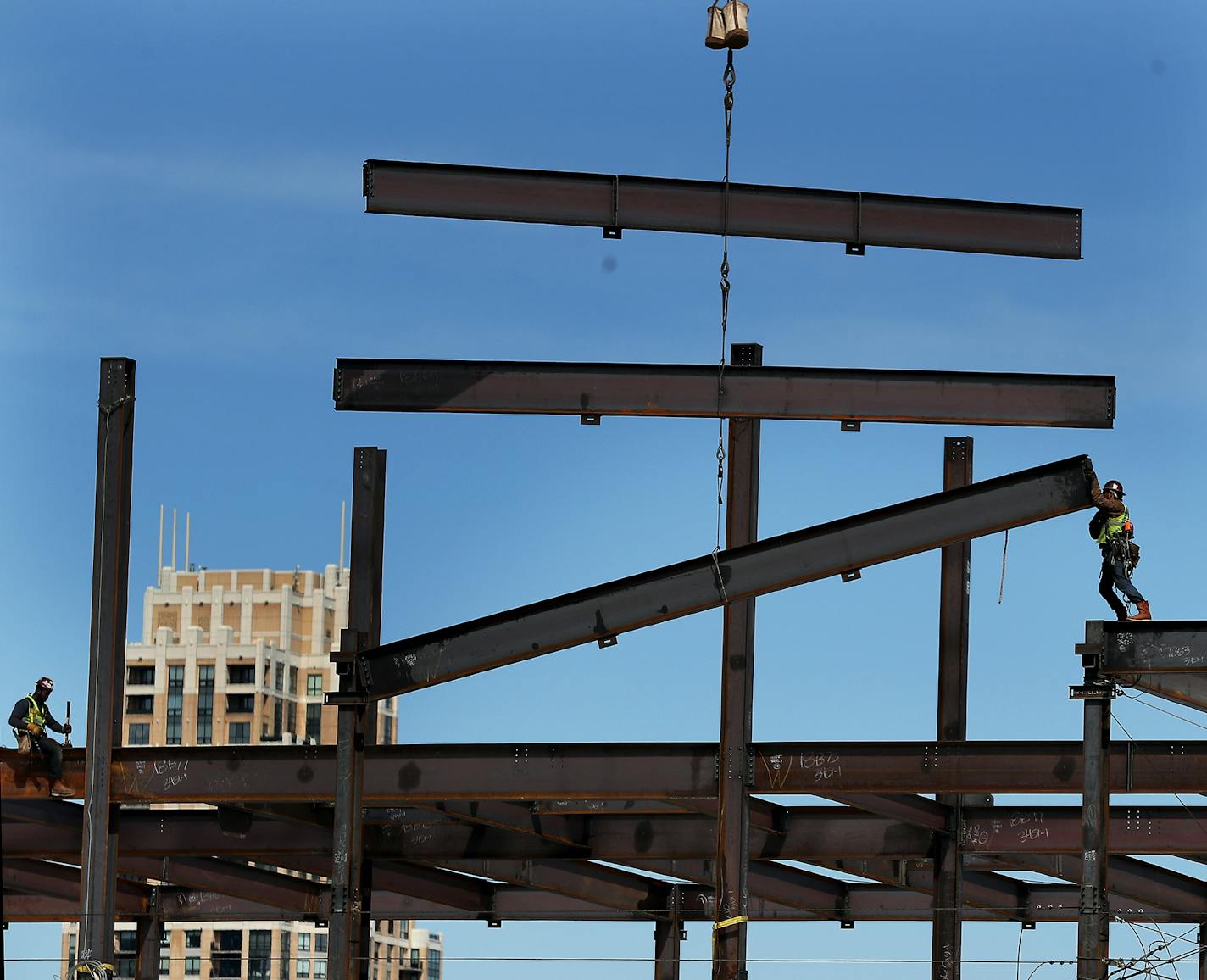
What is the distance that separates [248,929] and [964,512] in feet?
427

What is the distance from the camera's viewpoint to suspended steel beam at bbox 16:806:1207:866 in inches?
1164

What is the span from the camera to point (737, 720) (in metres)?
26.7

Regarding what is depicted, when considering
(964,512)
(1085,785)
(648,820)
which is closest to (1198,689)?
(1085,785)

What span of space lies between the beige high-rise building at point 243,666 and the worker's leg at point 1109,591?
440 ft

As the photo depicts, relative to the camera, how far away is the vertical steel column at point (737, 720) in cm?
2583

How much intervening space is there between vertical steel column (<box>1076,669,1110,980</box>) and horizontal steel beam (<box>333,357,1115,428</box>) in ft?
20.6

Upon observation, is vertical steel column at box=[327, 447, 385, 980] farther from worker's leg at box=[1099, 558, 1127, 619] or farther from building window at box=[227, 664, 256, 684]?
building window at box=[227, 664, 256, 684]

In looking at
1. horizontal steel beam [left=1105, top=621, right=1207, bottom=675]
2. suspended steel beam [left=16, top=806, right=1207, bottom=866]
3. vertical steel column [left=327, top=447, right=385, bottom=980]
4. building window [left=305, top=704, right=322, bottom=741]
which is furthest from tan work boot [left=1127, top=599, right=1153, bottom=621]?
building window [left=305, top=704, right=322, bottom=741]

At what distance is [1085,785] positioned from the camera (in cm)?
2219

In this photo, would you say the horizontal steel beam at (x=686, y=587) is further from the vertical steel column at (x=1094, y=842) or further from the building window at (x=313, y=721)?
the building window at (x=313, y=721)

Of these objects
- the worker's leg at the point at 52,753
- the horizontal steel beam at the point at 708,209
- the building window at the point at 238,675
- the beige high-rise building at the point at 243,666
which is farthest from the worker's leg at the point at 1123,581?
the building window at the point at 238,675

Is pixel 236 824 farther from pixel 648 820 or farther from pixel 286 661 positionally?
pixel 286 661

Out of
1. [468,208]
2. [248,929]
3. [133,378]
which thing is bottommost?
[248,929]

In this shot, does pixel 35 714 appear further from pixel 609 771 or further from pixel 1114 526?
pixel 1114 526
